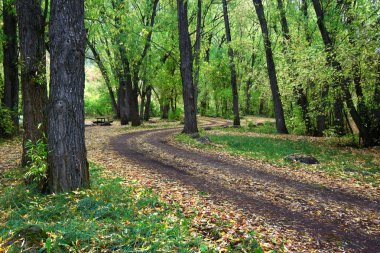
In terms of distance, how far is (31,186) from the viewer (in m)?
6.65

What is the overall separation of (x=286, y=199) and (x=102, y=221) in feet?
14.4

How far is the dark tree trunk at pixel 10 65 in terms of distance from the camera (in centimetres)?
1477

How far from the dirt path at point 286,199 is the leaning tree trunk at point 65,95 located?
3.23 m

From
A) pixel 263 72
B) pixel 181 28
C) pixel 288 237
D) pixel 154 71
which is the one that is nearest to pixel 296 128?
pixel 263 72

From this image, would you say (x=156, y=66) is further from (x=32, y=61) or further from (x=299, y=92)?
(x=32, y=61)

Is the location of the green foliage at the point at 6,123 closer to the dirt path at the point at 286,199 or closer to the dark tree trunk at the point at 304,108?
the dirt path at the point at 286,199

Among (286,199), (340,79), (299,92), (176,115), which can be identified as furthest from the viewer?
(176,115)

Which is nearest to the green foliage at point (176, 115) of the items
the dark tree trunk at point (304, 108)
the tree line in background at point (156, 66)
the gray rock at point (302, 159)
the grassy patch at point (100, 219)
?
the tree line in background at point (156, 66)

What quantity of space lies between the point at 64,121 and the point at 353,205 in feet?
21.7

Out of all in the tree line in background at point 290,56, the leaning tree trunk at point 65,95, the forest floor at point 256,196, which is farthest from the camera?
the tree line in background at point 290,56

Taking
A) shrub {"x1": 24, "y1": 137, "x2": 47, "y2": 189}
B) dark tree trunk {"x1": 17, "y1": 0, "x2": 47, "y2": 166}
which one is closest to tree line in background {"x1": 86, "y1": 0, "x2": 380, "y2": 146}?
dark tree trunk {"x1": 17, "y1": 0, "x2": 47, "y2": 166}

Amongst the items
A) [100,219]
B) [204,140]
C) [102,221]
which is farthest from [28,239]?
[204,140]

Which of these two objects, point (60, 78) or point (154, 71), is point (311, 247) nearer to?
point (60, 78)

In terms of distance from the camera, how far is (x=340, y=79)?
13.2 meters
